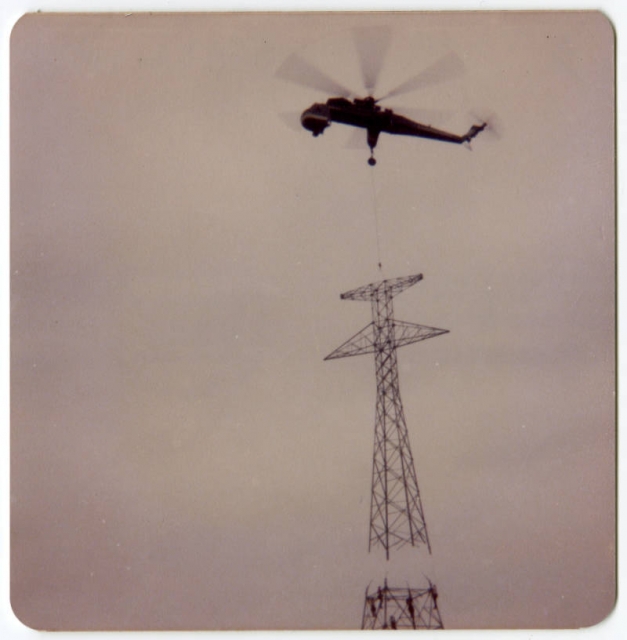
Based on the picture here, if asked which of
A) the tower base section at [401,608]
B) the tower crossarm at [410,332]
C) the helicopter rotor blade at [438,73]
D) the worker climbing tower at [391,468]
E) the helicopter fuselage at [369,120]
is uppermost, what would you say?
the helicopter rotor blade at [438,73]

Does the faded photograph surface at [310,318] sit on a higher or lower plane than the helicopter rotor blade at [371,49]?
lower

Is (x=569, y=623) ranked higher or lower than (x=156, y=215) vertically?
lower

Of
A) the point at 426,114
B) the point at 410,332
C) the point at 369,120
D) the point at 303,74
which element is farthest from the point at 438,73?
the point at 410,332

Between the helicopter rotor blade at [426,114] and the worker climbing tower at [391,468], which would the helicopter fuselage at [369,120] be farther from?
the worker climbing tower at [391,468]

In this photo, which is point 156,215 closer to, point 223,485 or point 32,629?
point 223,485

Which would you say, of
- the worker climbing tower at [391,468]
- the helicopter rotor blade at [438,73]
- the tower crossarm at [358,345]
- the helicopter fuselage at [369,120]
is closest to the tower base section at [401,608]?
the worker climbing tower at [391,468]

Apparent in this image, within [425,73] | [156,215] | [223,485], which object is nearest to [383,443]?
[223,485]
